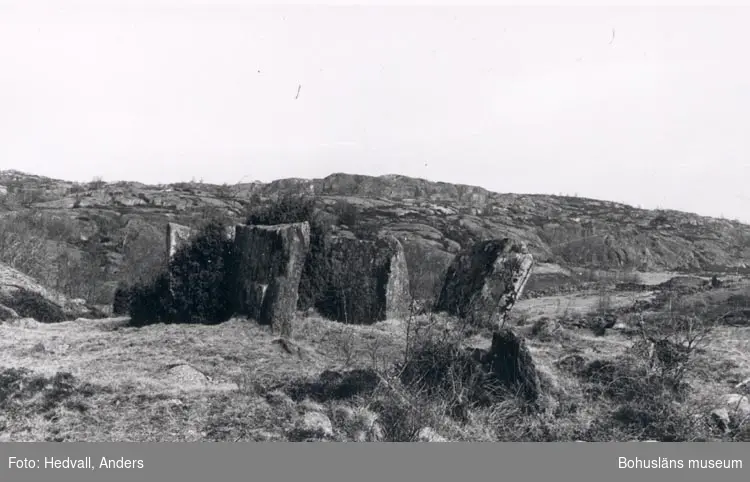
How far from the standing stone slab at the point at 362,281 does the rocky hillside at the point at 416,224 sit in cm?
700

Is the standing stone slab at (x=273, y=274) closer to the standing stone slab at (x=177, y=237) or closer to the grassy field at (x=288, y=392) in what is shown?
the grassy field at (x=288, y=392)

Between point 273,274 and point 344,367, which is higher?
point 273,274

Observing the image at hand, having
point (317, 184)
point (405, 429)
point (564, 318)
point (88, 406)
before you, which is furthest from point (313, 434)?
point (317, 184)

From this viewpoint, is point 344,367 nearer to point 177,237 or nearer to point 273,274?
point 273,274

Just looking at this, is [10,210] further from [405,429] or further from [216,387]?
[405,429]

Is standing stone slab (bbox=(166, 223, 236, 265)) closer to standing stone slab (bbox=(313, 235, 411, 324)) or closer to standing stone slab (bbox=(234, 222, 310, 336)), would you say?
standing stone slab (bbox=(234, 222, 310, 336))

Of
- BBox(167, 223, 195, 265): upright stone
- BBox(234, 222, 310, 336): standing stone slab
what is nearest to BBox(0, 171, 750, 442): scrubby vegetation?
BBox(234, 222, 310, 336): standing stone slab

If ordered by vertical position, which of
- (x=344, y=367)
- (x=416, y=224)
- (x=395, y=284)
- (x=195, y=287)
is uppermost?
(x=416, y=224)

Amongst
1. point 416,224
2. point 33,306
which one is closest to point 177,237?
point 33,306

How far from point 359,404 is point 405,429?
3.81 feet

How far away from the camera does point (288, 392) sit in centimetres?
950

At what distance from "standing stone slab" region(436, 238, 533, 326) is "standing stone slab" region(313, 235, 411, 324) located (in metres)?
1.27

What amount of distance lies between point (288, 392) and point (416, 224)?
38.5m

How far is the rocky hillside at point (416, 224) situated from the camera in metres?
33.8
